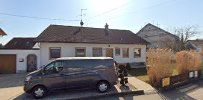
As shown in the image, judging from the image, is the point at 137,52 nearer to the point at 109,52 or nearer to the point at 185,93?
the point at 109,52

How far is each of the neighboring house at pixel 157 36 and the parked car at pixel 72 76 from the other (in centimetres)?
3215

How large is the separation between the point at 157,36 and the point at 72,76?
127 ft

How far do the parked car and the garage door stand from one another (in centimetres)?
1107

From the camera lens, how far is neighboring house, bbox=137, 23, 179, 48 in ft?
148

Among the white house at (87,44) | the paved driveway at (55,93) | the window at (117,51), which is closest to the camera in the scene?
the paved driveway at (55,93)

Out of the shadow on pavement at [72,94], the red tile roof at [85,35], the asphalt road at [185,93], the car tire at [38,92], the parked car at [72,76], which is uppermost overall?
the red tile roof at [85,35]

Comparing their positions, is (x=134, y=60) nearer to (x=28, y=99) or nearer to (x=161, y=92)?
(x=161, y=92)

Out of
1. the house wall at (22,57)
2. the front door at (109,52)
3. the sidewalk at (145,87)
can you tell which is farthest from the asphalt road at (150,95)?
the front door at (109,52)

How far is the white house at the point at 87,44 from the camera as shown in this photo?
914 inches

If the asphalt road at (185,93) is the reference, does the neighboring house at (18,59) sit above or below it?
above

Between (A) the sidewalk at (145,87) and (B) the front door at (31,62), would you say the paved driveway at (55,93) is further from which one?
(B) the front door at (31,62)

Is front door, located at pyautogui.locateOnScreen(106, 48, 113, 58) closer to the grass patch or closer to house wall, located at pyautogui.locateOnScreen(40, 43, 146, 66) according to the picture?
house wall, located at pyautogui.locateOnScreen(40, 43, 146, 66)

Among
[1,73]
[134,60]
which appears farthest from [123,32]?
[1,73]

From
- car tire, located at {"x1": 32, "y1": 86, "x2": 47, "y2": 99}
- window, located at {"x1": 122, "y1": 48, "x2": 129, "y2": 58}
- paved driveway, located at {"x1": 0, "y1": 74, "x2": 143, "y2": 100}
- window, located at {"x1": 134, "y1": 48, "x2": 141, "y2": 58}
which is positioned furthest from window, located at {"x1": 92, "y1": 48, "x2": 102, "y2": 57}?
car tire, located at {"x1": 32, "y1": 86, "x2": 47, "y2": 99}
